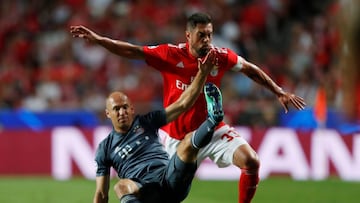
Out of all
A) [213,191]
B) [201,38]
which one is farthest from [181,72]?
[213,191]

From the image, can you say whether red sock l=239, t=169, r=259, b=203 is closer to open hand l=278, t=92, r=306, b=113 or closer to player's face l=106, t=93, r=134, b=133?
open hand l=278, t=92, r=306, b=113

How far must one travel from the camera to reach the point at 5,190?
9266 mm

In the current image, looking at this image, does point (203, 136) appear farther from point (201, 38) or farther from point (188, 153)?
point (201, 38)

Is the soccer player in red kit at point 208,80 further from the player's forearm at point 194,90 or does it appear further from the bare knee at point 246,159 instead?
the player's forearm at point 194,90

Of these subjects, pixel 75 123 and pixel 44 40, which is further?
pixel 44 40

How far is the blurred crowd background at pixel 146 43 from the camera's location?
13.2 metres

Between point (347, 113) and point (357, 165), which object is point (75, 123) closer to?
point (357, 165)

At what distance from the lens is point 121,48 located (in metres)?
5.61

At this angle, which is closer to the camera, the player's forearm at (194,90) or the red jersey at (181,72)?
the player's forearm at (194,90)

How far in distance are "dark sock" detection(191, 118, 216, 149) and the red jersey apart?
125 centimetres

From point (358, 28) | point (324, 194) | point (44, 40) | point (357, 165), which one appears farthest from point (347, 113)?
point (44, 40)

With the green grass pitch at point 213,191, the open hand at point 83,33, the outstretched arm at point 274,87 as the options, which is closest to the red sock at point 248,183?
the outstretched arm at point 274,87

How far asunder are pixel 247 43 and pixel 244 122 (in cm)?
273

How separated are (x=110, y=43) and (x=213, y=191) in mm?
4505
